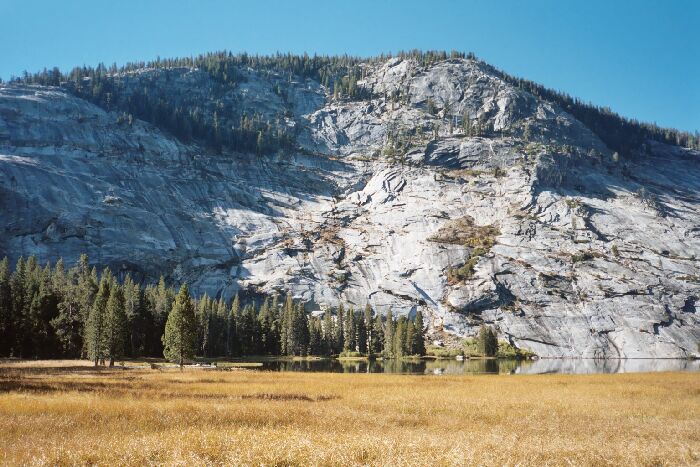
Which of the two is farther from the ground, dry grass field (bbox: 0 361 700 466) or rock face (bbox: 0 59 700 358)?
rock face (bbox: 0 59 700 358)

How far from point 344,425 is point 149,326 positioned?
9317cm

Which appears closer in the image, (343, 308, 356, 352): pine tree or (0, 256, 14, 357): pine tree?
(0, 256, 14, 357): pine tree

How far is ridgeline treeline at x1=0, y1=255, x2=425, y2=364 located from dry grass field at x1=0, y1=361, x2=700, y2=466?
121 feet

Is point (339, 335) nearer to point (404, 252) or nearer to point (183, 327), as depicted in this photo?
point (404, 252)

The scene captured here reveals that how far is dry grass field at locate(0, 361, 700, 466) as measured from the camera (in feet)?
43.2

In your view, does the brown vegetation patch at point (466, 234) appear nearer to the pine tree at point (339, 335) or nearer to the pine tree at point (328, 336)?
the pine tree at point (339, 335)

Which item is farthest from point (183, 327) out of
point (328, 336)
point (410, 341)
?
point (410, 341)

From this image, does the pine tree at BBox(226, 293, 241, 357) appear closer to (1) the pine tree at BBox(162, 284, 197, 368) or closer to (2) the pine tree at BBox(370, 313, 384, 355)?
(2) the pine tree at BBox(370, 313, 384, 355)

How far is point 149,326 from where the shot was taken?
103562 millimetres

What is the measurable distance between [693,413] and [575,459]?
1883 cm

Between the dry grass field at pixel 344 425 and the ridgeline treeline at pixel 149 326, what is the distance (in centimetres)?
3692

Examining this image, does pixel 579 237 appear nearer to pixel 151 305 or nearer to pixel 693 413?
pixel 151 305

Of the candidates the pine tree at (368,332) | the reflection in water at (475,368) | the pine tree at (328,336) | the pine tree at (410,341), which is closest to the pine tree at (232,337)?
the pine tree at (328,336)

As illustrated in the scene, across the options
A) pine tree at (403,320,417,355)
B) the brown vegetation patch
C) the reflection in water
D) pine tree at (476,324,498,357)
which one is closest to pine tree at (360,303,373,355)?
pine tree at (403,320,417,355)
